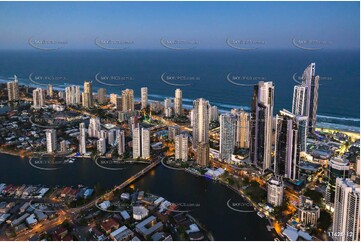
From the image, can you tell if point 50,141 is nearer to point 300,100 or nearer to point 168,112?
point 168,112

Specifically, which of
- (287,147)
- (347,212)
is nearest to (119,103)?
(287,147)

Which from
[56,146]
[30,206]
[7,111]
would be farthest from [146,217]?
[7,111]

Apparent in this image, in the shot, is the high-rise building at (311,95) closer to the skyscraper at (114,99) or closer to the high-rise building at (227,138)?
the high-rise building at (227,138)

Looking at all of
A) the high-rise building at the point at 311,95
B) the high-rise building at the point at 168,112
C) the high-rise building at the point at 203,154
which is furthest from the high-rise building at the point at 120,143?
the high-rise building at the point at 311,95

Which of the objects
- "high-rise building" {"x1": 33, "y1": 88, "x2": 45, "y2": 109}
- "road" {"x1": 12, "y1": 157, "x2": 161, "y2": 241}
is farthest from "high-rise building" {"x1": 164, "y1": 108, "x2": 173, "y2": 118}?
"road" {"x1": 12, "y1": 157, "x2": 161, "y2": 241}

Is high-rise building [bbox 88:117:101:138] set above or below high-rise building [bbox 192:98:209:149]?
below

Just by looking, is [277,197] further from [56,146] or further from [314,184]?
[56,146]

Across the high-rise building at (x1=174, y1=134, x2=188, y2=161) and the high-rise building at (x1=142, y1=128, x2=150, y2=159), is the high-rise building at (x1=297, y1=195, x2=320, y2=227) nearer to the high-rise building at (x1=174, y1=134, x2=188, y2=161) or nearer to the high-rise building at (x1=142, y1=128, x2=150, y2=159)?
the high-rise building at (x1=174, y1=134, x2=188, y2=161)
